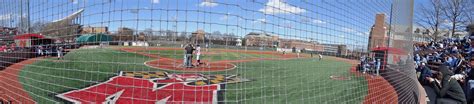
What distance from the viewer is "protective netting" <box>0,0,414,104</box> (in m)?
2.68

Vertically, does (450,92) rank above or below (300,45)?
below

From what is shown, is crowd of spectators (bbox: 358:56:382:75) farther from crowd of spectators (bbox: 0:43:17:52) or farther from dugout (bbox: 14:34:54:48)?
crowd of spectators (bbox: 0:43:17:52)

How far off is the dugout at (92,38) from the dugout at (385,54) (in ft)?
12.3

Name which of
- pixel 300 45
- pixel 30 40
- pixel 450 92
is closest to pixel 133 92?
pixel 30 40

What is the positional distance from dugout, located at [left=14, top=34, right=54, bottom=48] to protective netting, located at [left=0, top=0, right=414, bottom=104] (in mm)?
18

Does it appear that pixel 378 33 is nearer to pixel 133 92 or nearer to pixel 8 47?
pixel 133 92

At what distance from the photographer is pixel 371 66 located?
5.37 metres

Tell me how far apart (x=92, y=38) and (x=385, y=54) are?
15.5 ft

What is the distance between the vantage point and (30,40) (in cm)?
404

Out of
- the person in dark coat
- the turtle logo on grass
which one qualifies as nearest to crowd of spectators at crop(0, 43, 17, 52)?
the turtle logo on grass

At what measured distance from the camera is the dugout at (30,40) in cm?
371

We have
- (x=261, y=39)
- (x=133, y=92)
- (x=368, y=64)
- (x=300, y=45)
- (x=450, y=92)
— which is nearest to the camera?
(x=261, y=39)

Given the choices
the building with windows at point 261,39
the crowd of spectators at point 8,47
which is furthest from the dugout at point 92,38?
the crowd of spectators at point 8,47

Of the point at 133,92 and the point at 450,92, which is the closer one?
the point at 133,92
